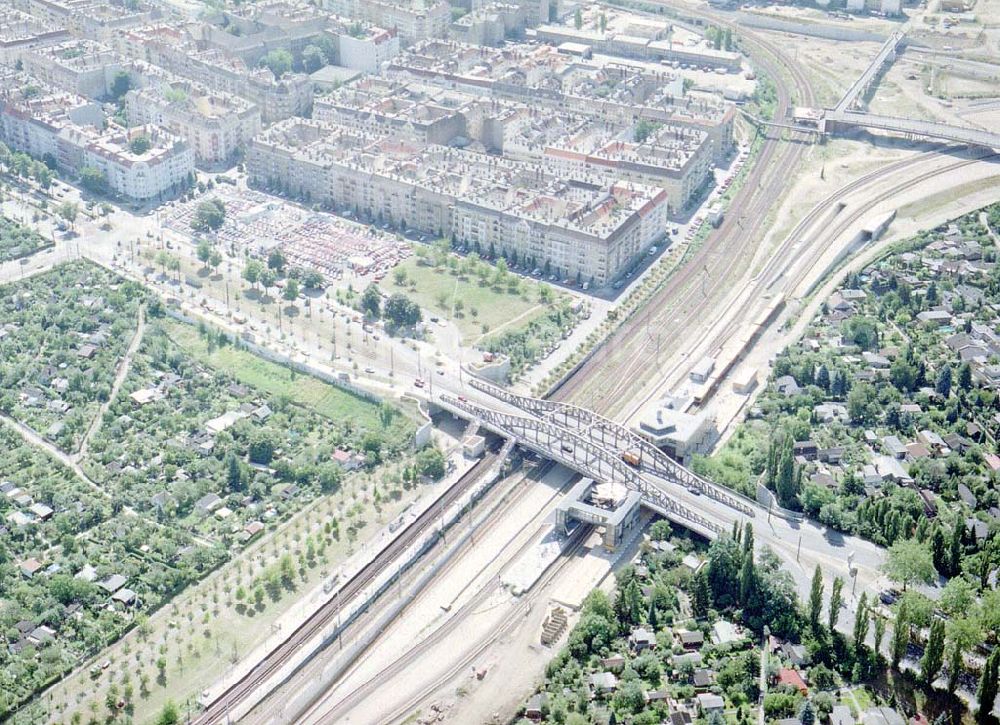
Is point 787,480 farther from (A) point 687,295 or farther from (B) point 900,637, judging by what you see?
A: (A) point 687,295

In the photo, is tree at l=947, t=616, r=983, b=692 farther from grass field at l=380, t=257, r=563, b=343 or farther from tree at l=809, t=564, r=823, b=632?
grass field at l=380, t=257, r=563, b=343

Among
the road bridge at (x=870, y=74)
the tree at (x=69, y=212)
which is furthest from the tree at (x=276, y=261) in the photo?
the road bridge at (x=870, y=74)

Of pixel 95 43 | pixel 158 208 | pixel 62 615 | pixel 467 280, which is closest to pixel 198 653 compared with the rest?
pixel 62 615

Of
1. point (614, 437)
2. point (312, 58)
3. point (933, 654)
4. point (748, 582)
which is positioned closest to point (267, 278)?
point (614, 437)

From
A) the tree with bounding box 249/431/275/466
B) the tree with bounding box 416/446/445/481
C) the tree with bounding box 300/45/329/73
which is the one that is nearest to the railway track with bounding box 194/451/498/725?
the tree with bounding box 416/446/445/481

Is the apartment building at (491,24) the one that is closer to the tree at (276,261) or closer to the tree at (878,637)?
the tree at (276,261)
